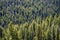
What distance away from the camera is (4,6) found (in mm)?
185875

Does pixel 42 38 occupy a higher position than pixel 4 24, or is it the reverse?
pixel 42 38

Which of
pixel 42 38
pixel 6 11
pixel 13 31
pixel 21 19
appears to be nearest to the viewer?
pixel 13 31

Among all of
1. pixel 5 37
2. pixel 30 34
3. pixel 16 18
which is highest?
pixel 5 37

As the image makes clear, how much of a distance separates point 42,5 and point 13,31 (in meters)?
137

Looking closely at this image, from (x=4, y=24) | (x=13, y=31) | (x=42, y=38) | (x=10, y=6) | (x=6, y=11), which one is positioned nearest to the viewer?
(x=13, y=31)

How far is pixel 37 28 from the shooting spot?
89.4m

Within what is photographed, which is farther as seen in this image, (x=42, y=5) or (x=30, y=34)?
(x=42, y=5)

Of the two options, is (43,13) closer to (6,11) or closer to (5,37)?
(6,11)

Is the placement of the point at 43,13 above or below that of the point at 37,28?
below

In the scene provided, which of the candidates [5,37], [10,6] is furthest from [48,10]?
[5,37]

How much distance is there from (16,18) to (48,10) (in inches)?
1377

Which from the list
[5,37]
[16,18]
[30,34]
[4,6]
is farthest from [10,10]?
[5,37]

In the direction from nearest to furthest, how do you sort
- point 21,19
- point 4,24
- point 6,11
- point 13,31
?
point 13,31 < point 4,24 < point 21,19 < point 6,11

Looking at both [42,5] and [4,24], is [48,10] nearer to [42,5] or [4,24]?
[42,5]
